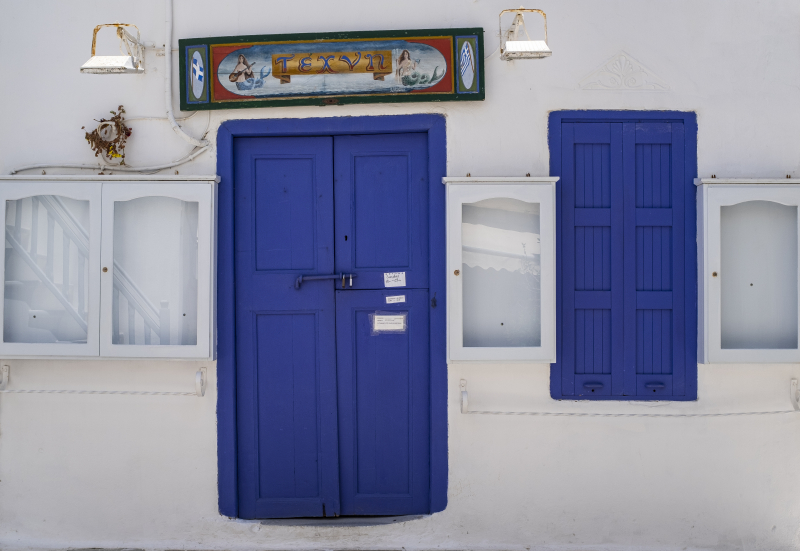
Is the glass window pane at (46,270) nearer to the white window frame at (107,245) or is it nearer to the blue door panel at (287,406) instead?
the white window frame at (107,245)

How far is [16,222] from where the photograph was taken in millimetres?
3400

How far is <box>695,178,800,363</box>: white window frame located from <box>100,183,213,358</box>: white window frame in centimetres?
305

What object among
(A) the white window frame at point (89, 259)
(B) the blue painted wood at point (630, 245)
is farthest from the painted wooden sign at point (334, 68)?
(A) the white window frame at point (89, 259)

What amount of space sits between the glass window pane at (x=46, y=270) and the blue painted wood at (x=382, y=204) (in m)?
1.64

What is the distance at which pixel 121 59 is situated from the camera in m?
3.17

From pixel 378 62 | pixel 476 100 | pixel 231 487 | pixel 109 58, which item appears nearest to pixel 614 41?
pixel 476 100

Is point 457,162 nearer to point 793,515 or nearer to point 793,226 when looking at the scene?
point 793,226

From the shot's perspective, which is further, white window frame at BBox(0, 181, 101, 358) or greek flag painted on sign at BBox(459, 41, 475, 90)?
greek flag painted on sign at BBox(459, 41, 475, 90)

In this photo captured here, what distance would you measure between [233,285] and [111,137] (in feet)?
4.12

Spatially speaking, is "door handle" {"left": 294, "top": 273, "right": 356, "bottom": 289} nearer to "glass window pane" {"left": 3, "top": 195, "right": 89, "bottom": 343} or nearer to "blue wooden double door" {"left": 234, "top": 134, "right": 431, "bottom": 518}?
"blue wooden double door" {"left": 234, "top": 134, "right": 431, "bottom": 518}

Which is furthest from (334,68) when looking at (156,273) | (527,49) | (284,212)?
(156,273)

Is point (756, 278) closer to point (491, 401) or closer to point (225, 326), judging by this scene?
point (491, 401)

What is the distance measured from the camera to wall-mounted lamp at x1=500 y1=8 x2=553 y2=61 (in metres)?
3.10

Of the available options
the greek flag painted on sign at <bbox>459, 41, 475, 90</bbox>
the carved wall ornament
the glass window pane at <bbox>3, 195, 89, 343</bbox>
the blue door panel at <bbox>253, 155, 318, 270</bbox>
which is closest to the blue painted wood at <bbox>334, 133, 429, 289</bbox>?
the blue door panel at <bbox>253, 155, 318, 270</bbox>
